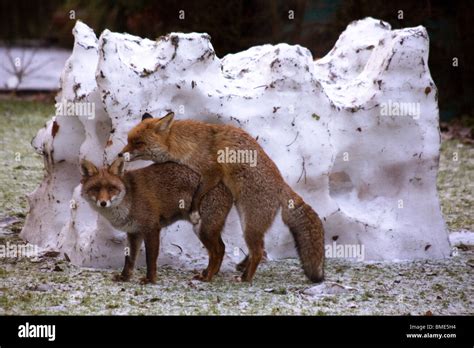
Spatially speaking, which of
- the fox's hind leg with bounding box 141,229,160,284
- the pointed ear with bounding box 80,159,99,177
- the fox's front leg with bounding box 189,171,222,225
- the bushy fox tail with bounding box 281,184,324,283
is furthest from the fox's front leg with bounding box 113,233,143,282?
the bushy fox tail with bounding box 281,184,324,283

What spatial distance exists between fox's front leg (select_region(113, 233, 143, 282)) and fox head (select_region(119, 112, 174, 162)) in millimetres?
580

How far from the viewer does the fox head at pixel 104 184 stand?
624 centimetres

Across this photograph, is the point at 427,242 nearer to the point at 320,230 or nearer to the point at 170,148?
the point at 320,230

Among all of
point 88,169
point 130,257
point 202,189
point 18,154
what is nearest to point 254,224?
point 202,189

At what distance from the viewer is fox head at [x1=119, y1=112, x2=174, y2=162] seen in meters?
6.42

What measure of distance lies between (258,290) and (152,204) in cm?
99

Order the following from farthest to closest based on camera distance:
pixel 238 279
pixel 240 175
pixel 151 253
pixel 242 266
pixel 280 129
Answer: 1. pixel 280 129
2. pixel 242 266
3. pixel 238 279
4. pixel 240 175
5. pixel 151 253

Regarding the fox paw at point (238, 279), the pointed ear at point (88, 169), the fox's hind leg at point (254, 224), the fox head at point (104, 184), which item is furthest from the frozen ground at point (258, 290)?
the pointed ear at point (88, 169)

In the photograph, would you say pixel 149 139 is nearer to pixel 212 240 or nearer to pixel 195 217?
pixel 195 217

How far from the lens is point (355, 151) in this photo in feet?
25.2

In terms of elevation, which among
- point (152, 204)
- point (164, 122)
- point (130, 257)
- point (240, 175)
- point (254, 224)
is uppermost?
point (164, 122)

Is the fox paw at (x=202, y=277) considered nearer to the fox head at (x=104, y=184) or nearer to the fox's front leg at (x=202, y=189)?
the fox's front leg at (x=202, y=189)

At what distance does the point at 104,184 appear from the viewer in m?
6.28

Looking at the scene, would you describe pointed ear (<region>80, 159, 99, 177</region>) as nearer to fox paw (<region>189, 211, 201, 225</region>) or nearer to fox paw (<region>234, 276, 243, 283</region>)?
fox paw (<region>189, 211, 201, 225</region>)
